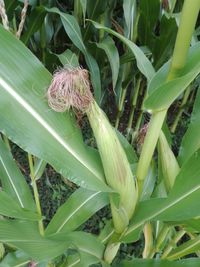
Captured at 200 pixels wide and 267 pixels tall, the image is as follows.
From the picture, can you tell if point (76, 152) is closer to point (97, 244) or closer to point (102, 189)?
point (102, 189)

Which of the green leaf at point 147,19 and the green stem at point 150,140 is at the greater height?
the green stem at point 150,140

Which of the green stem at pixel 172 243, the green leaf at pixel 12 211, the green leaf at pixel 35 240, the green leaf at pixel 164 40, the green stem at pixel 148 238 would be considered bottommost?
the green stem at pixel 172 243

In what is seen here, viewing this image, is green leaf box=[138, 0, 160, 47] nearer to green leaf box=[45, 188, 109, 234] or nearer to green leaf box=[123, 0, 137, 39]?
green leaf box=[123, 0, 137, 39]

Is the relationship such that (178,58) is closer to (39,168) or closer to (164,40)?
(39,168)

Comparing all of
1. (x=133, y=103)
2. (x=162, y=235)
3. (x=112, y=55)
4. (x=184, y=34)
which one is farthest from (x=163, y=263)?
(x=133, y=103)

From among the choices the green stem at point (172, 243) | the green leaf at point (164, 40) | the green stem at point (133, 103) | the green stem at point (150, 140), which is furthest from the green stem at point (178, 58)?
the green stem at point (133, 103)

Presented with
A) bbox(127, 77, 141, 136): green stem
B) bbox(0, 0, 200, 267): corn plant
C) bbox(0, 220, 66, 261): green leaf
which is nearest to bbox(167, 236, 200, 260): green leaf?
bbox(0, 0, 200, 267): corn plant

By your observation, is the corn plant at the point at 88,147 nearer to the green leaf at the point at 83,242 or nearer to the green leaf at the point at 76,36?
the green leaf at the point at 83,242
